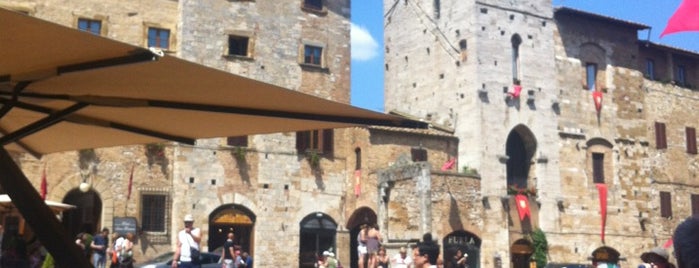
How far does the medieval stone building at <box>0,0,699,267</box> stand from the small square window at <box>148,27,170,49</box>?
0.43ft

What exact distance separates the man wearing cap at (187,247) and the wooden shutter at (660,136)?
28417 mm

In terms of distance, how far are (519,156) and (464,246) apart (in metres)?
5.71

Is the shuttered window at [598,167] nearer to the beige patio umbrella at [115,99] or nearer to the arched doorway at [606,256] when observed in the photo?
the arched doorway at [606,256]

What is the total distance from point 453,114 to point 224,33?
9.81 metres

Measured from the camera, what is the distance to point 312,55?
2836cm

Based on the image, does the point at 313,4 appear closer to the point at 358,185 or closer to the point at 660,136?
the point at 358,185

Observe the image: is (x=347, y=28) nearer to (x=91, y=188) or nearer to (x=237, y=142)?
(x=237, y=142)

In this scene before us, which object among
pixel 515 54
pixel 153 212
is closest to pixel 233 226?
pixel 153 212

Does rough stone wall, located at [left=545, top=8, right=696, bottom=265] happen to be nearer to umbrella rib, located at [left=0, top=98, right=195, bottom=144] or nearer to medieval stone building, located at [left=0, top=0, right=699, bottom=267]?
medieval stone building, located at [left=0, top=0, right=699, bottom=267]

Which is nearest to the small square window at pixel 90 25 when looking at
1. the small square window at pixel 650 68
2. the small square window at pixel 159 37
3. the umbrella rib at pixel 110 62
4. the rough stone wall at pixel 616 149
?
the small square window at pixel 159 37

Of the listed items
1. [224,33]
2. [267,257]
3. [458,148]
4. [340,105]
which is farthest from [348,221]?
[340,105]

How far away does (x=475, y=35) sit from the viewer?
31094mm

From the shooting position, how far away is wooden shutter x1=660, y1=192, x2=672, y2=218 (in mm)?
35031

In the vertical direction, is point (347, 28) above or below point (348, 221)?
above
